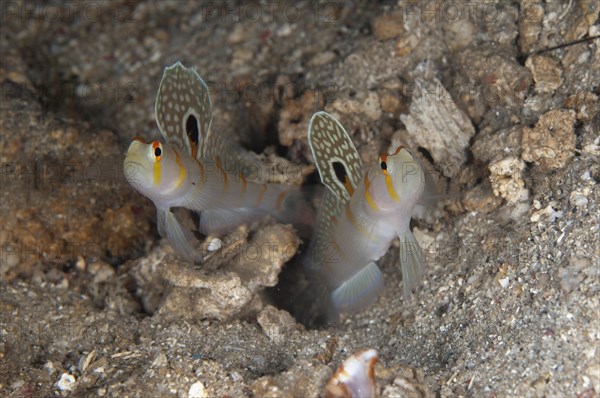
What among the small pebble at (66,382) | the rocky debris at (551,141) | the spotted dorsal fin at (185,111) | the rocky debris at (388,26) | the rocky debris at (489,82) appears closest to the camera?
the small pebble at (66,382)

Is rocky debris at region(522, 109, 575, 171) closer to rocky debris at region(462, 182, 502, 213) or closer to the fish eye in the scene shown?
rocky debris at region(462, 182, 502, 213)

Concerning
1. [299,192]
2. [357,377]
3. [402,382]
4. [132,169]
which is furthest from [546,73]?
[132,169]

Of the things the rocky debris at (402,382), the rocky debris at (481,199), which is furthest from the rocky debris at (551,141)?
the rocky debris at (402,382)

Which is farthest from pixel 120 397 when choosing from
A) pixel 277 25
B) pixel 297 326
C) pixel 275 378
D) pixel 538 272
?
pixel 277 25

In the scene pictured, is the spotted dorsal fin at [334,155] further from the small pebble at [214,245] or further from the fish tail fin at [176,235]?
the fish tail fin at [176,235]

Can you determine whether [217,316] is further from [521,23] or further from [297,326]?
[521,23]

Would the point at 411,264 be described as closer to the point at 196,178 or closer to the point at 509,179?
the point at 509,179
